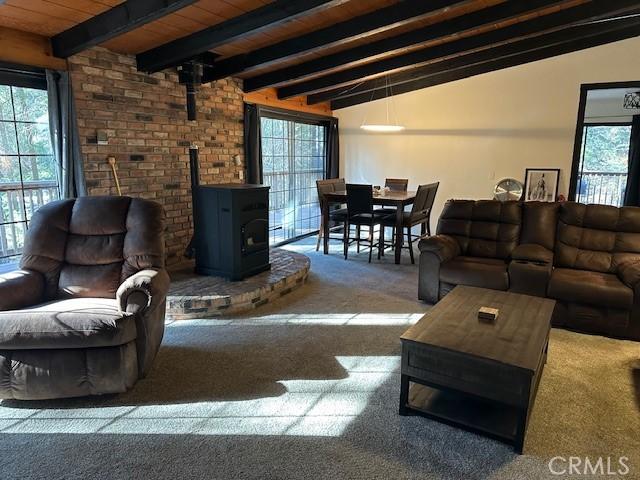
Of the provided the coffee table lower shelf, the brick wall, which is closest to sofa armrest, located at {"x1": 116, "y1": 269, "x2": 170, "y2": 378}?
the coffee table lower shelf

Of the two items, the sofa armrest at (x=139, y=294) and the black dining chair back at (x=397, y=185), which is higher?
the black dining chair back at (x=397, y=185)

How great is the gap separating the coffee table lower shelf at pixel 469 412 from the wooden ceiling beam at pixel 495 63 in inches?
197

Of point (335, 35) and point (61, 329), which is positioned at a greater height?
point (335, 35)

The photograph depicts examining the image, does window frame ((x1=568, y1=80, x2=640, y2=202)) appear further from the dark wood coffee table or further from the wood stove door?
the wood stove door

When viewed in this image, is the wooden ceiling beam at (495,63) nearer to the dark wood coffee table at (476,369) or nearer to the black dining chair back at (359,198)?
the black dining chair back at (359,198)

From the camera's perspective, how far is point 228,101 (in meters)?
5.15

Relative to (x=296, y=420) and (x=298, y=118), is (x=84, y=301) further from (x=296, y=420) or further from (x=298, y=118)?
(x=298, y=118)

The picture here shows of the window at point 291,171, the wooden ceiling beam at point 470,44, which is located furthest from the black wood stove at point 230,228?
the wooden ceiling beam at point 470,44

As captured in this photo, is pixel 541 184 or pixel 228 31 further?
pixel 541 184

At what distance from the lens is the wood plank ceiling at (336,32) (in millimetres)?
3174

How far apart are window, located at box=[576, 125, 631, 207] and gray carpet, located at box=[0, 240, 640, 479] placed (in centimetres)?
639

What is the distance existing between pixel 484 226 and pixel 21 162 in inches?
162

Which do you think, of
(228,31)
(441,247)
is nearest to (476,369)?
(441,247)

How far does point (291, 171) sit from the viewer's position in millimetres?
6660
